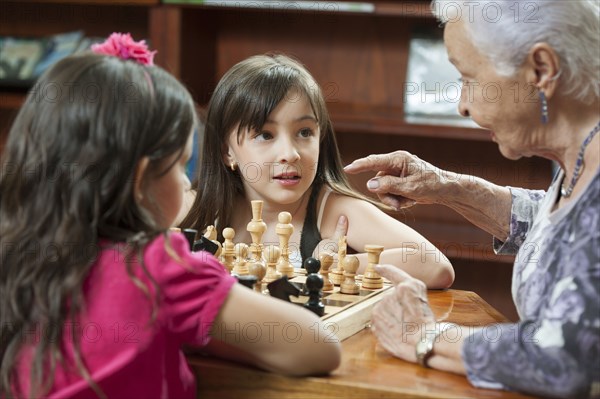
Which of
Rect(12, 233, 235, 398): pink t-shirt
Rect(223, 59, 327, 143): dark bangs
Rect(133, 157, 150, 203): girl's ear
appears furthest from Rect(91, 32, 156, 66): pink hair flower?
Rect(223, 59, 327, 143): dark bangs

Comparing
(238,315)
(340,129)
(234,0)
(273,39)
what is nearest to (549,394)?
(238,315)

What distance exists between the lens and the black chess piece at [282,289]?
62.1 inches

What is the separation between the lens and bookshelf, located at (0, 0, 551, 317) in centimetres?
372

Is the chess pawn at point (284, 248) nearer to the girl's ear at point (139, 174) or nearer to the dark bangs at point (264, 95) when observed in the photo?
the dark bangs at point (264, 95)

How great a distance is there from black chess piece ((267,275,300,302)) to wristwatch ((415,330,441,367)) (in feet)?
0.78

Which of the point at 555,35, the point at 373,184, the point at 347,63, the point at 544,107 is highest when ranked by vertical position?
the point at 555,35

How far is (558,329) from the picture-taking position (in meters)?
1.31

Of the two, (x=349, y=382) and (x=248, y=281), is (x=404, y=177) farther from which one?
(x=349, y=382)

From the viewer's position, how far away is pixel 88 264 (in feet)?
4.31

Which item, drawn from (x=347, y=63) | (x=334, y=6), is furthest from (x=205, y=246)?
(x=347, y=63)

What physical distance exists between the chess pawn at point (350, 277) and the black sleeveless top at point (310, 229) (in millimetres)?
499

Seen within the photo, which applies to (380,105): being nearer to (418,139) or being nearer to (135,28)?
(418,139)

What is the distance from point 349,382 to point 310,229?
1.12m

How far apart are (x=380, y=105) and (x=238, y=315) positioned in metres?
2.72
